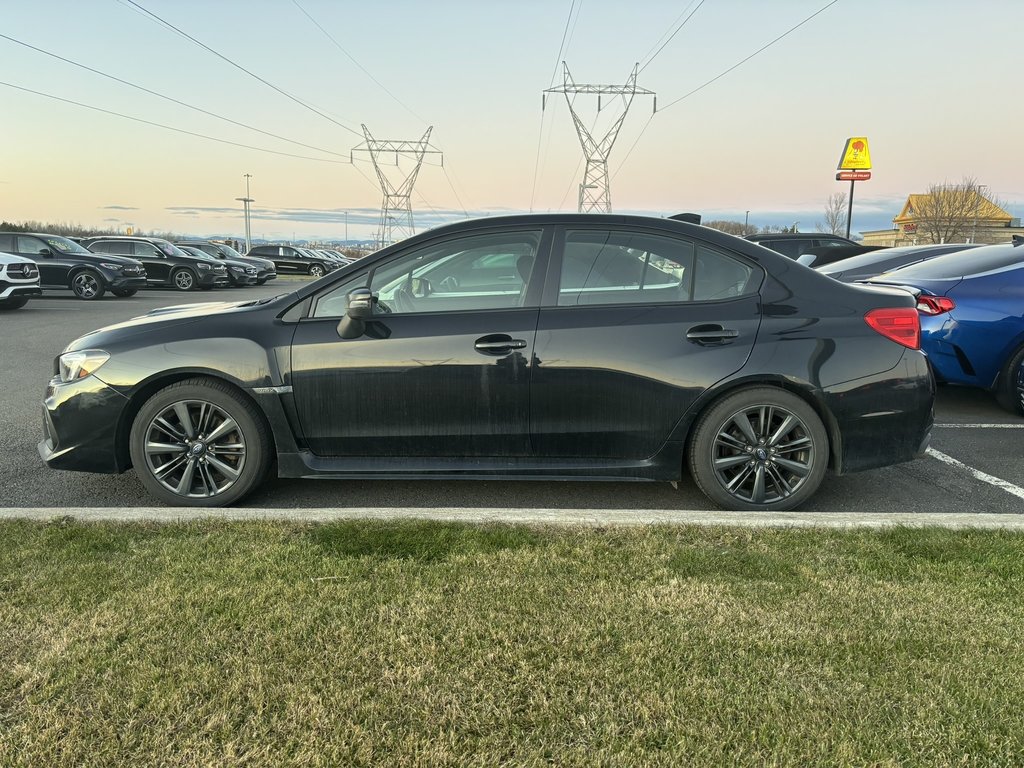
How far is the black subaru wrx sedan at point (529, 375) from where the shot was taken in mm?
3773

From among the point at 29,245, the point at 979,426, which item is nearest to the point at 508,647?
the point at 979,426

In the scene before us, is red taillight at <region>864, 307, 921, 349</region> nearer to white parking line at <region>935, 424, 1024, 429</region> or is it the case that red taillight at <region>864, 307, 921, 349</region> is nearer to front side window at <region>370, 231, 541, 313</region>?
front side window at <region>370, 231, 541, 313</region>

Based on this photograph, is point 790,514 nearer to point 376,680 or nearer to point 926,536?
point 926,536

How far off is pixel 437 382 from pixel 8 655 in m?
2.11

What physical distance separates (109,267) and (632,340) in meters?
18.8

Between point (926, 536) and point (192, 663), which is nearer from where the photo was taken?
point (192, 663)

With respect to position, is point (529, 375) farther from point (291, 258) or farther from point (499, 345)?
point (291, 258)

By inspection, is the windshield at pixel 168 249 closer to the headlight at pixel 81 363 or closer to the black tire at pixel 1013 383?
the headlight at pixel 81 363

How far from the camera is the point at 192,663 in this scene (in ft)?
7.72

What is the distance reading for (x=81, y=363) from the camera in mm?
3963

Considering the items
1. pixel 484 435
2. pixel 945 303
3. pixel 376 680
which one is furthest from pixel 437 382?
pixel 945 303

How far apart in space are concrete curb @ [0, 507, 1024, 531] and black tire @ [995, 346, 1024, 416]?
3.12 meters

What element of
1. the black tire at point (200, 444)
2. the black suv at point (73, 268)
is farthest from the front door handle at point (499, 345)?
the black suv at point (73, 268)

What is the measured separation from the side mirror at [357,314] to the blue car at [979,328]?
4.77 meters
